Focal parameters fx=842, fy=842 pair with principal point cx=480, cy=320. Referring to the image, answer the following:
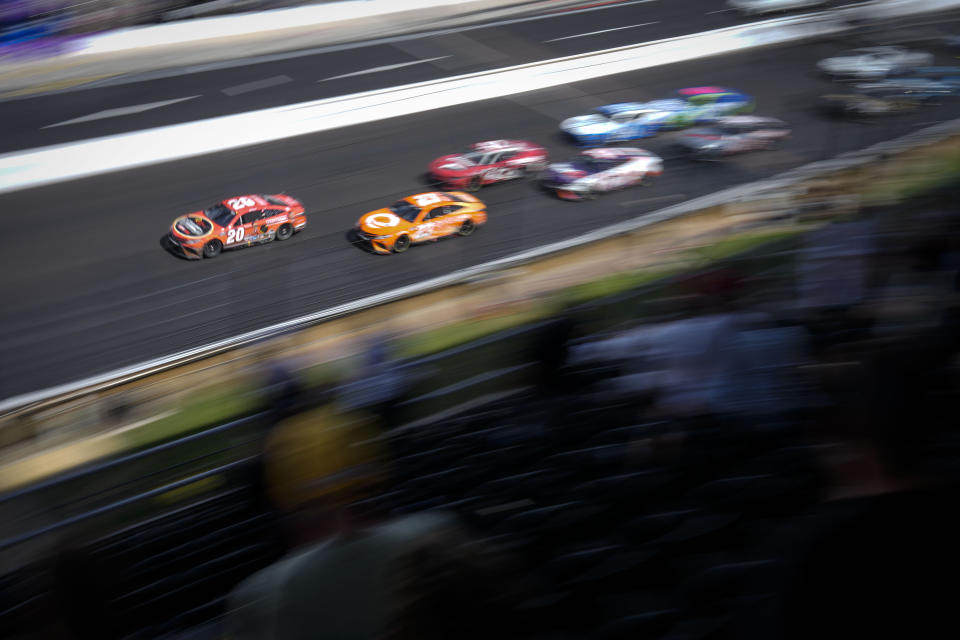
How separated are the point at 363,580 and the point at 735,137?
30.1 feet

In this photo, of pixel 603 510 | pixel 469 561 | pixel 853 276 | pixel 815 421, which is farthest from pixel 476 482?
pixel 853 276

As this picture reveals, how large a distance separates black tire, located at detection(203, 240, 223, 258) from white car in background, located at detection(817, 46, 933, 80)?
26.1 feet

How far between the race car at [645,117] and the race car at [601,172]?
1.10 meters

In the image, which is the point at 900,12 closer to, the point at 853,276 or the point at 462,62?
the point at 462,62

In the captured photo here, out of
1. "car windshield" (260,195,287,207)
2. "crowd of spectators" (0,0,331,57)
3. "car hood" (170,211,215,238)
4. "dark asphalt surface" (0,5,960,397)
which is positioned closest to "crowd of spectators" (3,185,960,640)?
"dark asphalt surface" (0,5,960,397)

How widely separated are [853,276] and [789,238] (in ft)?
5.23

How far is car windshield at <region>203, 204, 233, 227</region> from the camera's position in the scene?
9.01 m

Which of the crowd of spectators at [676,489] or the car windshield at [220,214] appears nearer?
the crowd of spectators at [676,489]

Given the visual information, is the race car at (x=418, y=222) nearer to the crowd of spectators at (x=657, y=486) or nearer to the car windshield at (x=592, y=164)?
the car windshield at (x=592, y=164)

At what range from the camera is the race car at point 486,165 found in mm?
10227

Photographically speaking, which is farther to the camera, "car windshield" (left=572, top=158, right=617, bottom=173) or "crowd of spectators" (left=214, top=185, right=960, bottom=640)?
"car windshield" (left=572, top=158, right=617, bottom=173)

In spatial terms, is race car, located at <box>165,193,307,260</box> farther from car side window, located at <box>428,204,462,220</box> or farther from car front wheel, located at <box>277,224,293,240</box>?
car side window, located at <box>428,204,462,220</box>

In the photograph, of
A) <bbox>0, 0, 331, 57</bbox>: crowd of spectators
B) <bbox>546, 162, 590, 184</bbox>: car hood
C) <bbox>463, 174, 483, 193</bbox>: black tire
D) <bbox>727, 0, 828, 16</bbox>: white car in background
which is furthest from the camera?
<bbox>727, 0, 828, 16</bbox>: white car in background

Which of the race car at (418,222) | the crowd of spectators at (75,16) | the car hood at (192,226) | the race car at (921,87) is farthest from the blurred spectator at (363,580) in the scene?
the crowd of spectators at (75,16)
